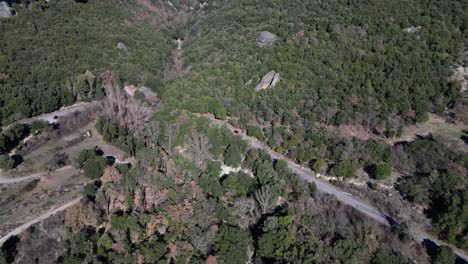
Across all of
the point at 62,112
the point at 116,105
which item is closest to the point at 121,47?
the point at 62,112

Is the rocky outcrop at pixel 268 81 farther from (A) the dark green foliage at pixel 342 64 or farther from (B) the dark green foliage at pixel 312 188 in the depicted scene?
(B) the dark green foliage at pixel 312 188


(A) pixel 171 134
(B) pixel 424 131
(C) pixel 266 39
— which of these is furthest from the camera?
(C) pixel 266 39

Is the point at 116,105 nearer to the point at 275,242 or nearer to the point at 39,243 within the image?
the point at 39,243

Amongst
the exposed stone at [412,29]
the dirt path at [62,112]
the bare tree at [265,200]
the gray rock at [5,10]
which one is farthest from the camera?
the gray rock at [5,10]

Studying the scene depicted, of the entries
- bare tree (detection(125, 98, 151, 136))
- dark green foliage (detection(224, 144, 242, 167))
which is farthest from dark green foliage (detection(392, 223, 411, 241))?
bare tree (detection(125, 98, 151, 136))

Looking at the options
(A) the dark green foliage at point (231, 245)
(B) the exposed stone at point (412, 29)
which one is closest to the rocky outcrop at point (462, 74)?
(B) the exposed stone at point (412, 29)
